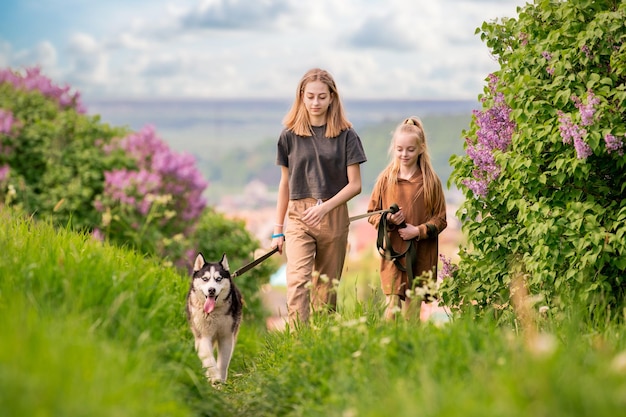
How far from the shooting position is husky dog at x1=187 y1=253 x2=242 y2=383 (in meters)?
6.74

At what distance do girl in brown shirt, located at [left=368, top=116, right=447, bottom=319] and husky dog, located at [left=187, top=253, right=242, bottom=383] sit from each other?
1.35 m

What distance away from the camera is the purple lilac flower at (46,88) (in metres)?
13.8

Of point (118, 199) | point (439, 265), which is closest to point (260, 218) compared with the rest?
point (118, 199)

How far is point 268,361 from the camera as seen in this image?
6457mm

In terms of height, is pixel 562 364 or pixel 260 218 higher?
pixel 562 364

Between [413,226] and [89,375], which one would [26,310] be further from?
[413,226]

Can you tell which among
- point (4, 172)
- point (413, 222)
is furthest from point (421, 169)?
point (4, 172)

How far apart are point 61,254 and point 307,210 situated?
6.89ft

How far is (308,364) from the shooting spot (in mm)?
5242

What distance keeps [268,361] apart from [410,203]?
181 cm

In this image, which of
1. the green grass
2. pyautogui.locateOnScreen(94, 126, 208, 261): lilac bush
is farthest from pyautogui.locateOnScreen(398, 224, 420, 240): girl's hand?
pyautogui.locateOnScreen(94, 126, 208, 261): lilac bush

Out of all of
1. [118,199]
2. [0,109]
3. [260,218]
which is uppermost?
[0,109]

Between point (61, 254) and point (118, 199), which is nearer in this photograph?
point (61, 254)

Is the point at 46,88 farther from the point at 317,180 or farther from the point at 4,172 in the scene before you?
the point at 317,180
